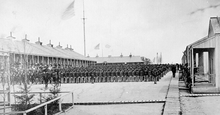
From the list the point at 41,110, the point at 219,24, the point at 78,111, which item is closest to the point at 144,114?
the point at 78,111

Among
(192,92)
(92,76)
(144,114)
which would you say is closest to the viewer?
(144,114)

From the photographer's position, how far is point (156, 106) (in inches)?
392

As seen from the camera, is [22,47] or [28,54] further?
[22,47]

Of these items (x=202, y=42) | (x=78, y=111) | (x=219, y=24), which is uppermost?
(x=219, y=24)

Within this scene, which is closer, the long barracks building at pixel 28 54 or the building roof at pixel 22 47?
the building roof at pixel 22 47

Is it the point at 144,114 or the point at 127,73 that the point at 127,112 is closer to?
the point at 144,114

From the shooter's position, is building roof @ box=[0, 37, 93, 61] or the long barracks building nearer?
building roof @ box=[0, 37, 93, 61]

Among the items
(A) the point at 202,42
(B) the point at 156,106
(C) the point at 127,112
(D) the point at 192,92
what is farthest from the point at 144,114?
(A) the point at 202,42

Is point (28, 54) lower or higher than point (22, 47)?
lower

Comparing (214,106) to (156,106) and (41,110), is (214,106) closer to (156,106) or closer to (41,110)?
(156,106)

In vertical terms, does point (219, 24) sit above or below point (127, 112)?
above

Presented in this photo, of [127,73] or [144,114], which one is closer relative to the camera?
[144,114]

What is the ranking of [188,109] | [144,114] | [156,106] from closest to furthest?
[144,114], [188,109], [156,106]

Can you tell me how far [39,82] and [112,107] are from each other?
14518 millimetres
